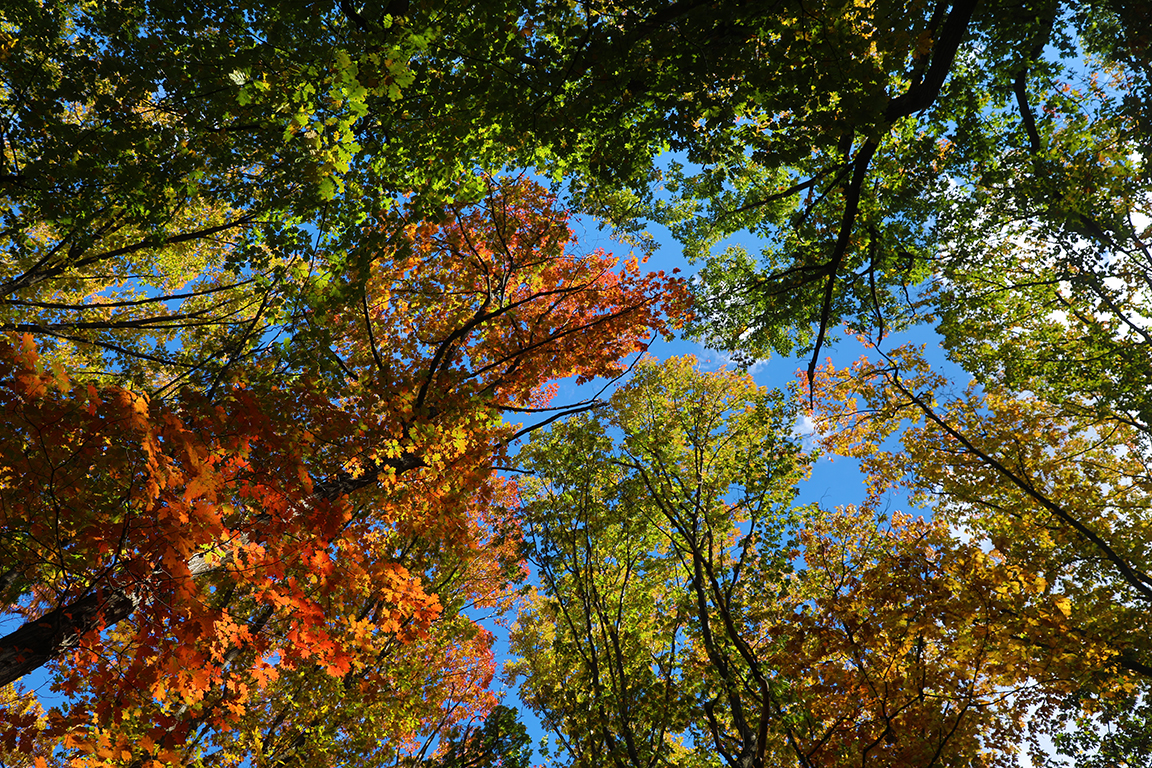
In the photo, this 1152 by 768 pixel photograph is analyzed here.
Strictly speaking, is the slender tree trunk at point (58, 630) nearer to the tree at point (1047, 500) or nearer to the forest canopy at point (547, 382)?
the forest canopy at point (547, 382)

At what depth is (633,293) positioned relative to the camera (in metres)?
8.38

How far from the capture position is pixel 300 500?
4922mm

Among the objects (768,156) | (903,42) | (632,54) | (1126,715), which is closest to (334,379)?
(632,54)

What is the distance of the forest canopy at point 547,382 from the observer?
4.04m

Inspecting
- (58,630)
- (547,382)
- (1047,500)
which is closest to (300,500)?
(58,630)

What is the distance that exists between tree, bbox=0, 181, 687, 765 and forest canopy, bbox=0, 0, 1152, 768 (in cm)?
6

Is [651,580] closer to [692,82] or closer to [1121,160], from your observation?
[692,82]

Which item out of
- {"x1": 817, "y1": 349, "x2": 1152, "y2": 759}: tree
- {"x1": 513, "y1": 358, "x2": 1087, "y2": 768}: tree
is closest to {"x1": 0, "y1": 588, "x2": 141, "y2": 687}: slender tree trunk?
{"x1": 513, "y1": 358, "x2": 1087, "y2": 768}: tree

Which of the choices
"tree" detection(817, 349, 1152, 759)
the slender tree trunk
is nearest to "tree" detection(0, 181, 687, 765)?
the slender tree trunk

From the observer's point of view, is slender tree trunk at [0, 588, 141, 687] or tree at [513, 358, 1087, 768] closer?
slender tree trunk at [0, 588, 141, 687]

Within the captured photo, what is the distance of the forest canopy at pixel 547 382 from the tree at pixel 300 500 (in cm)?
6

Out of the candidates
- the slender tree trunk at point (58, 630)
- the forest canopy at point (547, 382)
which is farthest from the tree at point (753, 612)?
the slender tree trunk at point (58, 630)

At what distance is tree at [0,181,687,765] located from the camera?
12.4 ft

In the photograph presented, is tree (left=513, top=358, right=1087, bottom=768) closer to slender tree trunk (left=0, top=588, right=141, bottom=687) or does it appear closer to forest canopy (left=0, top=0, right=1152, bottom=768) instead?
forest canopy (left=0, top=0, right=1152, bottom=768)
